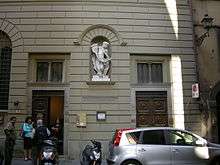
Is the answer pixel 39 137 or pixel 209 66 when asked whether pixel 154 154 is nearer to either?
pixel 39 137

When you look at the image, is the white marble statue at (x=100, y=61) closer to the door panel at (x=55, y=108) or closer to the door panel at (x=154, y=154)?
the door panel at (x=55, y=108)

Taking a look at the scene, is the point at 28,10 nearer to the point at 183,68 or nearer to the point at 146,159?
the point at 183,68

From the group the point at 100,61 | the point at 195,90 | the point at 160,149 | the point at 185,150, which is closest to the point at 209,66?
the point at 195,90

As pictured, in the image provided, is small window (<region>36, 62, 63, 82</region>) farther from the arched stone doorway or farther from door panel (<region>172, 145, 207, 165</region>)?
the arched stone doorway

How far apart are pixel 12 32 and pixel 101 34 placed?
464 cm

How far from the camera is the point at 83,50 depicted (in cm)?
1672

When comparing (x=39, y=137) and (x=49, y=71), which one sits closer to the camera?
(x=39, y=137)

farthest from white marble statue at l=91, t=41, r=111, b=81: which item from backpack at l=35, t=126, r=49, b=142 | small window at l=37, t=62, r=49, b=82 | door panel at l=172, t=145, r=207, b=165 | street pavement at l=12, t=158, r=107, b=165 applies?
door panel at l=172, t=145, r=207, b=165

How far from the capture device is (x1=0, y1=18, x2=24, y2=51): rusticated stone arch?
16.7 meters

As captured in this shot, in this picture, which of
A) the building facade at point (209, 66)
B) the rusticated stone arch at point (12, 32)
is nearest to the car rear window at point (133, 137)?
the building facade at point (209, 66)

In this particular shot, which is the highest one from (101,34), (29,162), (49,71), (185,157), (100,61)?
(101,34)

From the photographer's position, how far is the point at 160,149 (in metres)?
11.1

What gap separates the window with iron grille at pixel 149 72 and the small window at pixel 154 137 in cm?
601

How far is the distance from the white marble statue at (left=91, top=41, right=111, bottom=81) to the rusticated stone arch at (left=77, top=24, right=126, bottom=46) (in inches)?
15.5
